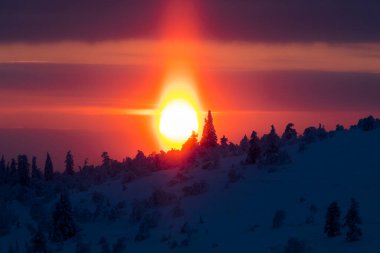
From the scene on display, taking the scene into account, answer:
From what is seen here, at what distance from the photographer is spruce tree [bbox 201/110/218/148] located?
77062 millimetres

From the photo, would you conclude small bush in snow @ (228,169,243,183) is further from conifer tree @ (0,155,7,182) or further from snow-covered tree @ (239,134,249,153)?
conifer tree @ (0,155,7,182)

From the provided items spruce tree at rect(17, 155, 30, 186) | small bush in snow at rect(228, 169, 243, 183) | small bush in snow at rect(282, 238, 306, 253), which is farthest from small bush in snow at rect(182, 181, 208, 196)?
spruce tree at rect(17, 155, 30, 186)

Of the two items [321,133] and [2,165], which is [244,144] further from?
[2,165]

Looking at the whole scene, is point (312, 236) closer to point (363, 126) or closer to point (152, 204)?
point (152, 204)

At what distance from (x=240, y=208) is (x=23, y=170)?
160 ft

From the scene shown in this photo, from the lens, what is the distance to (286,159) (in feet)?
191

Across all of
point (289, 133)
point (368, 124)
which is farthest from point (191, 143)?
point (368, 124)

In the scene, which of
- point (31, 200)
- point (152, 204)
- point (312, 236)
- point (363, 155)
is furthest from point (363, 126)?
point (31, 200)

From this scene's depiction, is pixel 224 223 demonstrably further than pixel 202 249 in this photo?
→ Yes

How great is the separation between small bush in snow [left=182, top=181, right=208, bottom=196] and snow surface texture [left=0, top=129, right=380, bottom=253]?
9 cm

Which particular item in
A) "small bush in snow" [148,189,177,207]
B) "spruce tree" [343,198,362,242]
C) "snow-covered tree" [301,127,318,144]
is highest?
"snow-covered tree" [301,127,318,144]

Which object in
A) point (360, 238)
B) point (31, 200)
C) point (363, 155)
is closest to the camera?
point (360, 238)

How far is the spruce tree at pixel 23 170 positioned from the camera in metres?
90.3

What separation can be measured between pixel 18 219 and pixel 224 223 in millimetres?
25312
